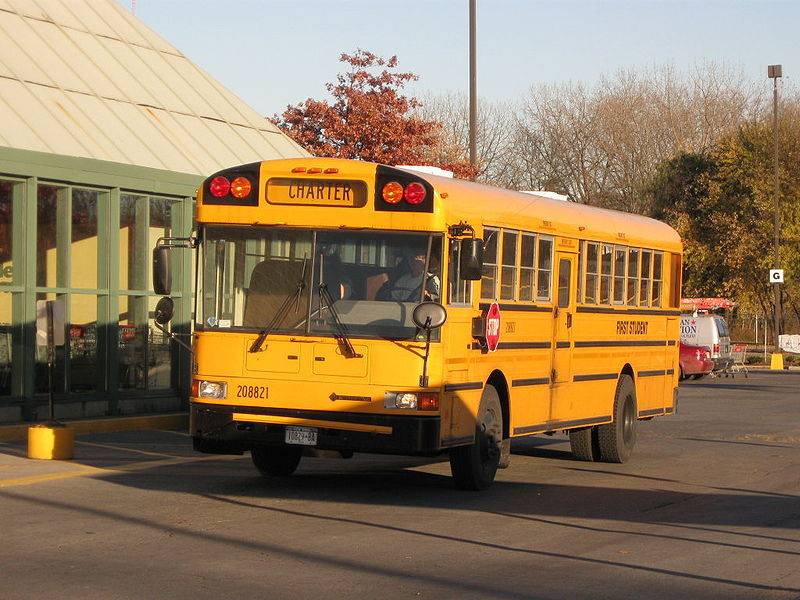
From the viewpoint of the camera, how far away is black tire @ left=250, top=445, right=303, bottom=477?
49.4 feet

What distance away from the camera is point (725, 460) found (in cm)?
1841

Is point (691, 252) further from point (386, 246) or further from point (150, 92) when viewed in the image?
point (386, 246)

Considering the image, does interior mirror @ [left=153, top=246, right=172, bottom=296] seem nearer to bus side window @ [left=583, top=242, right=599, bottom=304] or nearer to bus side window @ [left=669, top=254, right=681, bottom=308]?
bus side window @ [left=583, top=242, right=599, bottom=304]

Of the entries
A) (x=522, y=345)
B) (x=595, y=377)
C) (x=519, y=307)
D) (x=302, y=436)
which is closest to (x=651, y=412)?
(x=595, y=377)

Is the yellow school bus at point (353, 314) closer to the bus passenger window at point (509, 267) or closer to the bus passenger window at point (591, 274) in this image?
the bus passenger window at point (509, 267)

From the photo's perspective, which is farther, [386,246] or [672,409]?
[672,409]

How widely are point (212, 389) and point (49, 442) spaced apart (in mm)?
3731

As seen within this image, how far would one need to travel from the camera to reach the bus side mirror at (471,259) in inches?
515

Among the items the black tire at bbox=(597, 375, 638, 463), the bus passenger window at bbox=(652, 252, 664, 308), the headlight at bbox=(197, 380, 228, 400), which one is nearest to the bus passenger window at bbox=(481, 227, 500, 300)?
the headlight at bbox=(197, 380, 228, 400)

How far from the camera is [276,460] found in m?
15.2

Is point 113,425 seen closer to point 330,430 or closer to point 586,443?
point 586,443

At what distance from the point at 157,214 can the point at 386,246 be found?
9942mm

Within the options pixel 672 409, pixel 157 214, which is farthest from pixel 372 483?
pixel 157 214

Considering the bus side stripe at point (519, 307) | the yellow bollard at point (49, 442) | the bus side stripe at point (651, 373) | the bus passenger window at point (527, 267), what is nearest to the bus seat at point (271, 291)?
→ the bus side stripe at point (519, 307)
